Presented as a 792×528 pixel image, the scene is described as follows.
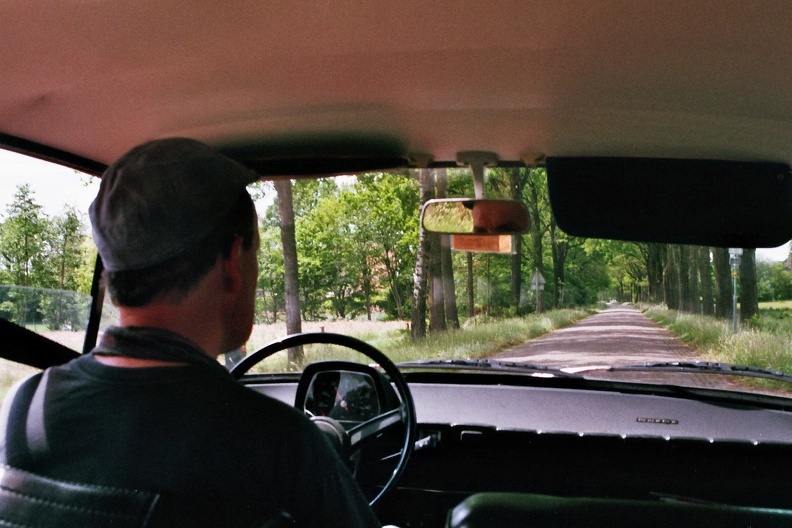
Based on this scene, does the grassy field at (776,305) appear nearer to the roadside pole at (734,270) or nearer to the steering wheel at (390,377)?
the roadside pole at (734,270)

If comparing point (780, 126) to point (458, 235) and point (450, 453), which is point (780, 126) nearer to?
point (458, 235)

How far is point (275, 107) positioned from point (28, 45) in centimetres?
116

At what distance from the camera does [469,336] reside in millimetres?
4754

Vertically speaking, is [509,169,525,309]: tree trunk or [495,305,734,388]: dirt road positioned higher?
[509,169,525,309]: tree trunk

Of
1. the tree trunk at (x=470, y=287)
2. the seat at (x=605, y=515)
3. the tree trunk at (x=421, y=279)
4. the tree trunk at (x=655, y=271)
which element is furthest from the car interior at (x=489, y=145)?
the tree trunk at (x=655, y=271)

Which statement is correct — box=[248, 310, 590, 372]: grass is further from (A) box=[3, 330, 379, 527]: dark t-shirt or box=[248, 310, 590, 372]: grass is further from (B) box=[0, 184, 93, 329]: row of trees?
(A) box=[3, 330, 379, 527]: dark t-shirt

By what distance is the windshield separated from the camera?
379cm

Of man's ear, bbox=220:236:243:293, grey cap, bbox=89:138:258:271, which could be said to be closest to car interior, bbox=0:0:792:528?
grey cap, bbox=89:138:258:271

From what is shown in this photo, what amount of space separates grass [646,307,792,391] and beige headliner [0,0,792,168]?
2.95ft

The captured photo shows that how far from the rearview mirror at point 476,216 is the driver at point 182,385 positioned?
2.17m

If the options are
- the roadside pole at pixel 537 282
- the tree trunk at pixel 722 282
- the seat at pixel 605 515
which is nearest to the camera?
the seat at pixel 605 515

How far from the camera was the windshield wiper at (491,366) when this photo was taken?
169 inches

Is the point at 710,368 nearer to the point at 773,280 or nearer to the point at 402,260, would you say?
the point at 773,280

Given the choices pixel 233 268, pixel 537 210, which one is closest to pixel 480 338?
pixel 537 210
